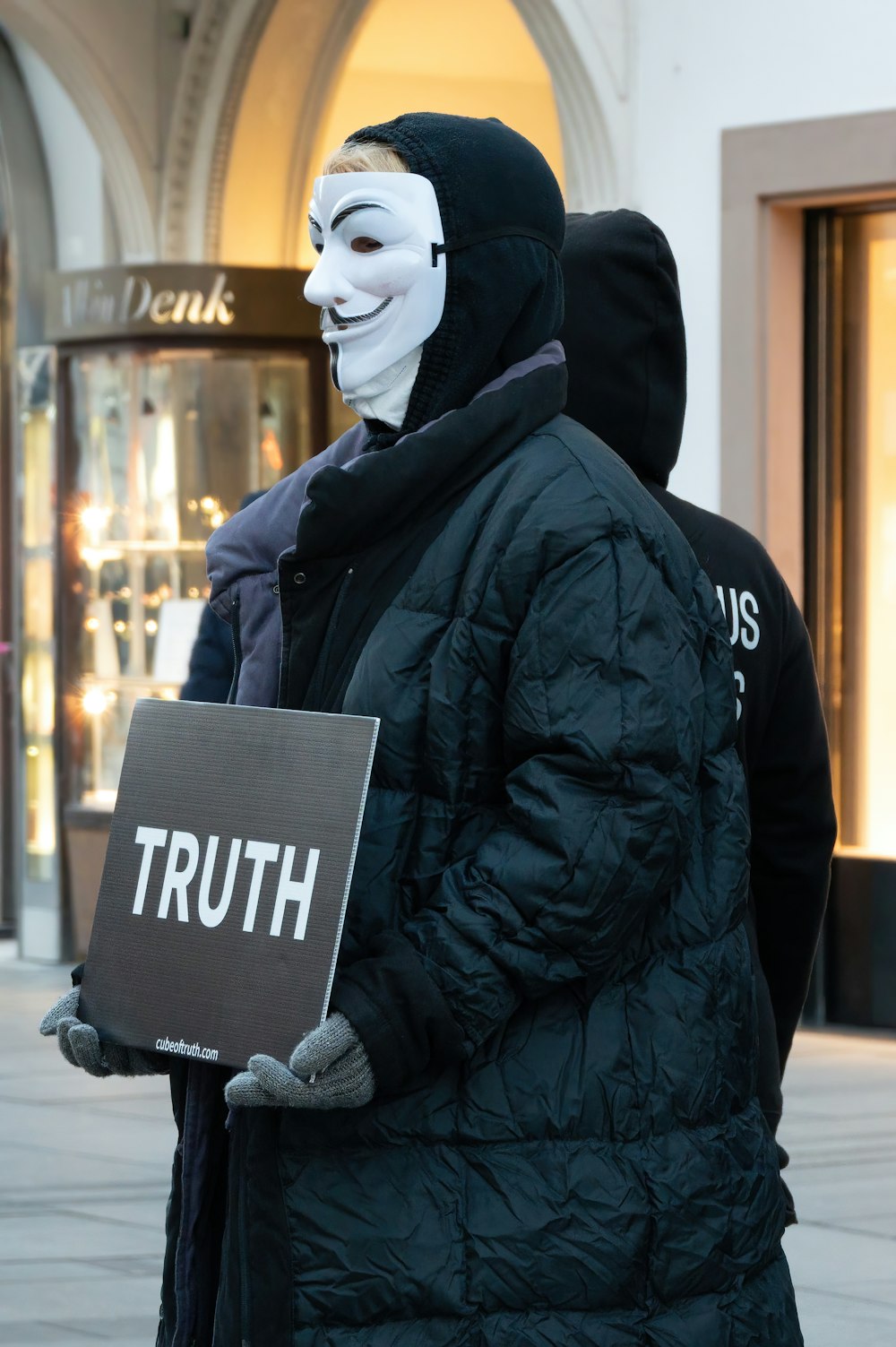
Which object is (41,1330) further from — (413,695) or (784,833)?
(413,695)

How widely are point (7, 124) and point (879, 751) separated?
469cm

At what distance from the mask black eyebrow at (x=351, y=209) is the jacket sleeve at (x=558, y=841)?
0.48 metres

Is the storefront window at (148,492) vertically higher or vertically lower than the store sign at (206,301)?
lower

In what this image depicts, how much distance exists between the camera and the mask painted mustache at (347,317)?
2.34 meters

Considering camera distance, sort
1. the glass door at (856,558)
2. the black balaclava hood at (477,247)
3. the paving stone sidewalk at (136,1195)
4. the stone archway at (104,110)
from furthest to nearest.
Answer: the stone archway at (104,110) < the glass door at (856,558) < the paving stone sidewalk at (136,1195) < the black balaclava hood at (477,247)

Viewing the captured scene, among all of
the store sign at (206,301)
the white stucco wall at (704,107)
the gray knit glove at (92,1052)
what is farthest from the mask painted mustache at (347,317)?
the store sign at (206,301)

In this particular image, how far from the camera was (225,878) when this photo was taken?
86.3 inches

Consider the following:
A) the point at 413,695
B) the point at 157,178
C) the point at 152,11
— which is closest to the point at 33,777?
the point at 157,178

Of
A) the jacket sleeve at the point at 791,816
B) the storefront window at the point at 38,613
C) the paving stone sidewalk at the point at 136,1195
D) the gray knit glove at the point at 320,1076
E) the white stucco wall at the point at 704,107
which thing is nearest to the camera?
the gray knit glove at the point at 320,1076

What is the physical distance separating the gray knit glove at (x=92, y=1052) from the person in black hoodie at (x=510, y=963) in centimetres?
2

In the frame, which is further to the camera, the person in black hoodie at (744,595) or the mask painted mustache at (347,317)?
the person in black hoodie at (744,595)

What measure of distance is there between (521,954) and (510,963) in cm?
1

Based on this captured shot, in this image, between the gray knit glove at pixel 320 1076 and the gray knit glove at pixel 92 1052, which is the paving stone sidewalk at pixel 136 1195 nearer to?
the gray knit glove at pixel 92 1052

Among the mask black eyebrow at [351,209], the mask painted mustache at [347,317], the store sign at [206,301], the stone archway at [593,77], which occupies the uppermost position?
the stone archway at [593,77]
